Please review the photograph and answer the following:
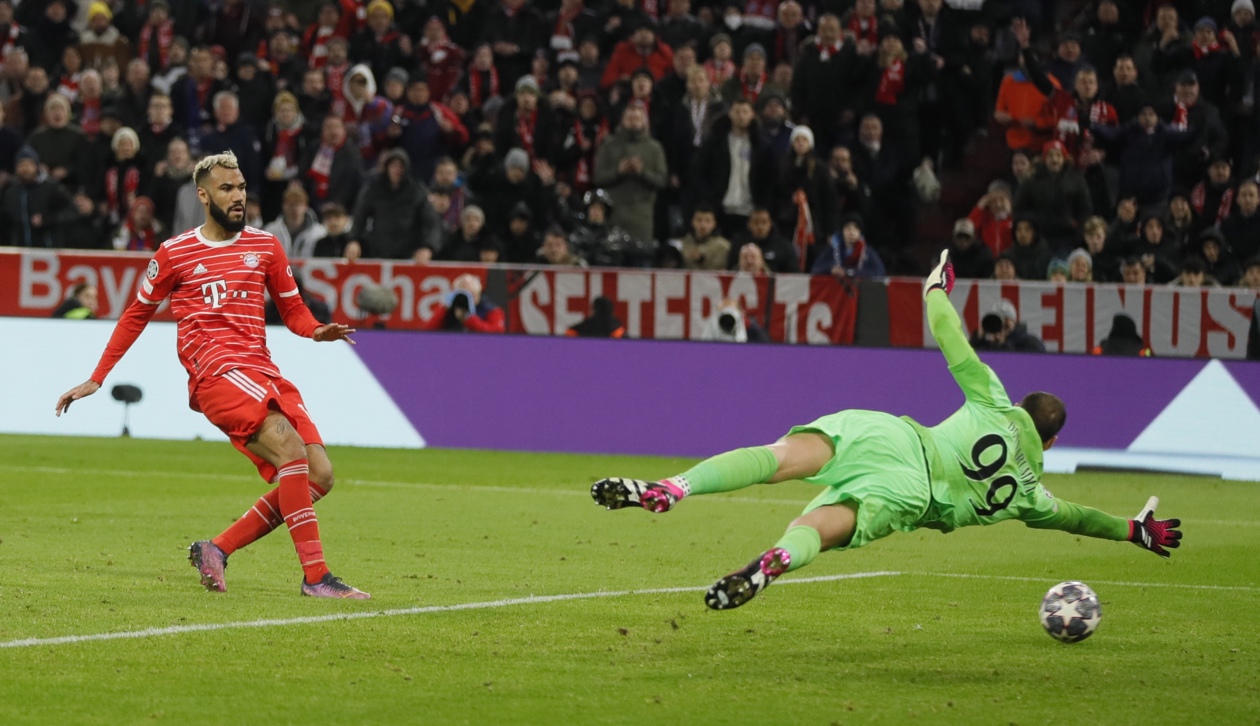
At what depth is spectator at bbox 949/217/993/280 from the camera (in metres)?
19.4

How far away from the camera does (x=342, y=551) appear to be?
10.7m

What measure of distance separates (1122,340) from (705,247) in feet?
14.8

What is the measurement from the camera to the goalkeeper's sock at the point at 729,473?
7.15 m

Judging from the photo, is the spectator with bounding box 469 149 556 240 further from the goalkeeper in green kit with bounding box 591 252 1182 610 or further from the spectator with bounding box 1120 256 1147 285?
the goalkeeper in green kit with bounding box 591 252 1182 610

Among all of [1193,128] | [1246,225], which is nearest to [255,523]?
[1246,225]

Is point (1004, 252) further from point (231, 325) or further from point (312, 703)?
point (312, 703)

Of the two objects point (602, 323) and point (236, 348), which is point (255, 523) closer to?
point (236, 348)

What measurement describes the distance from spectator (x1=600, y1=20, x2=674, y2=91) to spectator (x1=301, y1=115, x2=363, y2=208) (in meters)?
3.30

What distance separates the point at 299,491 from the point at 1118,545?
20.0 feet

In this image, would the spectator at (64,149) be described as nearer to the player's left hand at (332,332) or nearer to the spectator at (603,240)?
the spectator at (603,240)

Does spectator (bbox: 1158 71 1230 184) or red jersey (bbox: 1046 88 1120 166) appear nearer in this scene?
spectator (bbox: 1158 71 1230 184)

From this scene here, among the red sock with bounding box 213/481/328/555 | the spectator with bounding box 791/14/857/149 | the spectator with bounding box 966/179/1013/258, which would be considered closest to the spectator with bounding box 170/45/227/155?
the spectator with bounding box 791/14/857/149

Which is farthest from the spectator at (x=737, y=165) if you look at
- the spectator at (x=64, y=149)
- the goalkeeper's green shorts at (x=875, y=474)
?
the goalkeeper's green shorts at (x=875, y=474)

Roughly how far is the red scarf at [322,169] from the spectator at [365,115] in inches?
12.5
